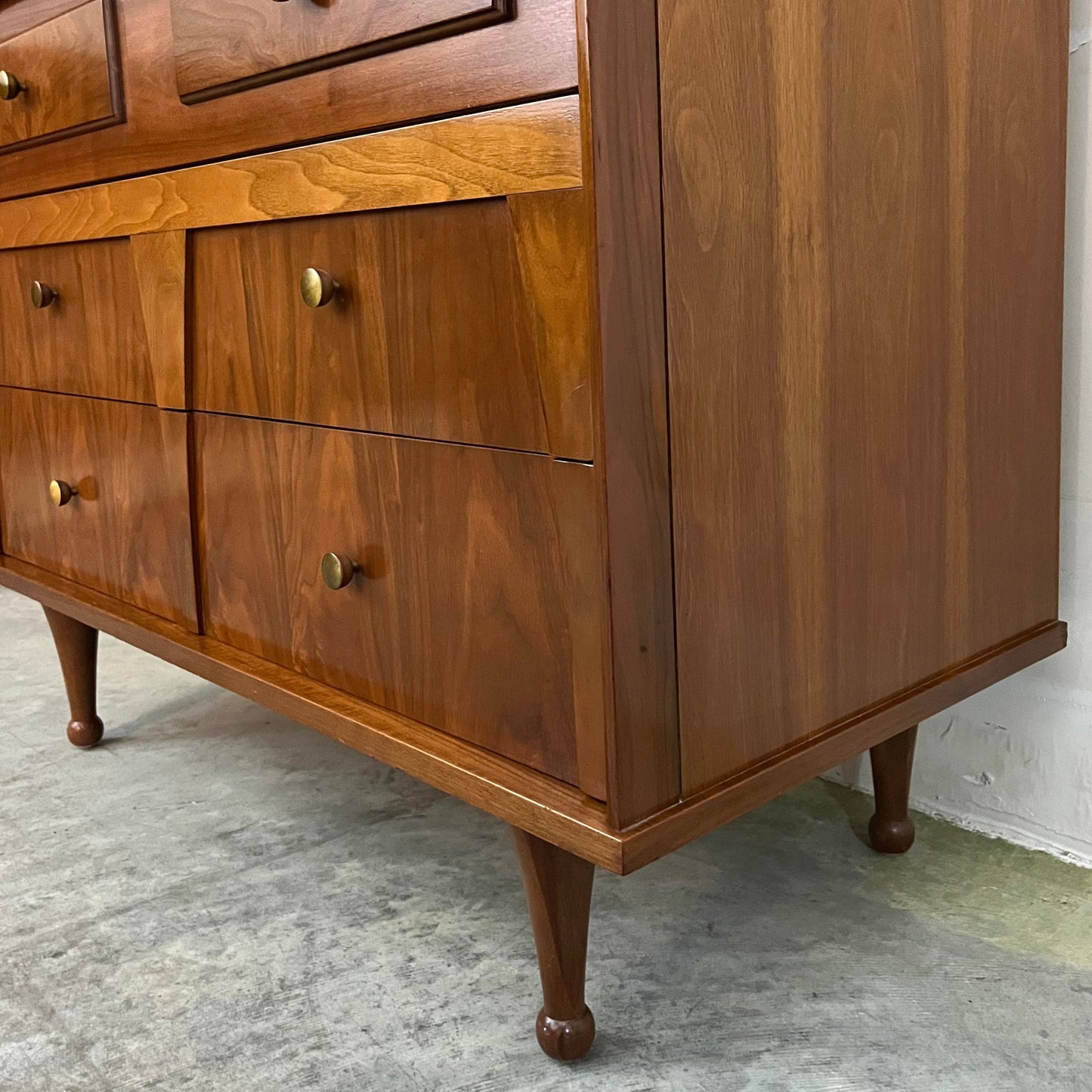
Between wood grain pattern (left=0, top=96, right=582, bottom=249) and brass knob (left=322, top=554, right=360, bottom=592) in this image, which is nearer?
wood grain pattern (left=0, top=96, right=582, bottom=249)

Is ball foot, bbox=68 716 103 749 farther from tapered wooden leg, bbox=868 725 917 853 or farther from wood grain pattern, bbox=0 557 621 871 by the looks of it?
tapered wooden leg, bbox=868 725 917 853

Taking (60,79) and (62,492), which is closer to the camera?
(60,79)

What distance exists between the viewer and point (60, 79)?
1.07 m

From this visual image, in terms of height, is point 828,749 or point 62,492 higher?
point 62,492

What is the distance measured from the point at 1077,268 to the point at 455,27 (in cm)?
59

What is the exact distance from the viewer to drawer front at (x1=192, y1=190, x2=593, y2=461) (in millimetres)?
674

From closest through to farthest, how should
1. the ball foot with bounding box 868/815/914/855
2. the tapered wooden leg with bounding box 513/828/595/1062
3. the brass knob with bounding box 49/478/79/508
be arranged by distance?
the tapered wooden leg with bounding box 513/828/595/1062
the ball foot with bounding box 868/815/914/855
the brass knob with bounding box 49/478/79/508

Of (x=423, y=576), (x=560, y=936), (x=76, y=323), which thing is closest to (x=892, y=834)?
(x=560, y=936)

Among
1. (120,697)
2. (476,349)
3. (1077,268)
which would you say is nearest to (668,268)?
(476,349)

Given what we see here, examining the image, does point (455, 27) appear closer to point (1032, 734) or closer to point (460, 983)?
point (460, 983)

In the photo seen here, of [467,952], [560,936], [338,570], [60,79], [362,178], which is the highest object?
[60,79]

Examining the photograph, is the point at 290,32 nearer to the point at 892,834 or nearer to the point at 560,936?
the point at 560,936

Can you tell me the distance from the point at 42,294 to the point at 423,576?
59 centimetres

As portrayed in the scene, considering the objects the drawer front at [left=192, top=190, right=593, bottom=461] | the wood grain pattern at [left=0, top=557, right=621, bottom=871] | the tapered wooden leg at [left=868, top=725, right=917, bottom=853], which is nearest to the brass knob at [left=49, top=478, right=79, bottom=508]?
the wood grain pattern at [left=0, top=557, right=621, bottom=871]
